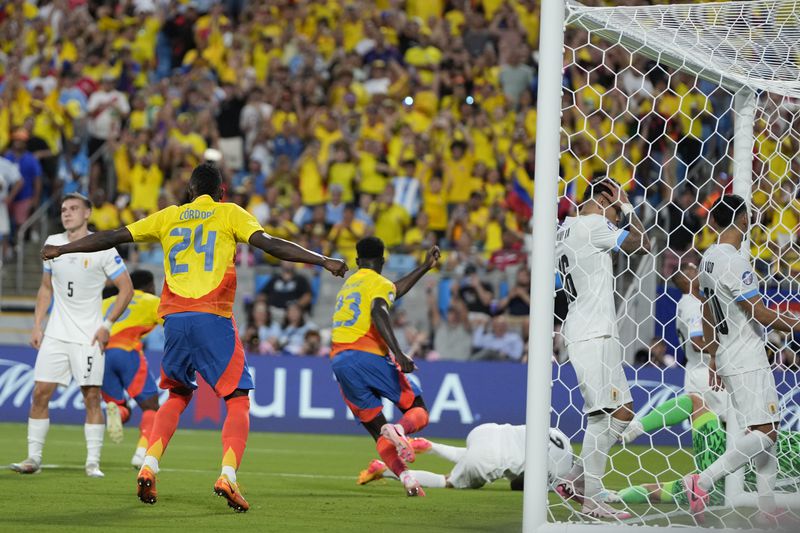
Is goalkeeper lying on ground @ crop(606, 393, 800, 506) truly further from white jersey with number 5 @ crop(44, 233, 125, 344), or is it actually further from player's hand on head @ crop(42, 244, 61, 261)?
white jersey with number 5 @ crop(44, 233, 125, 344)

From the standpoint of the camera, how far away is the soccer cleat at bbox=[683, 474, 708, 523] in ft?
25.7

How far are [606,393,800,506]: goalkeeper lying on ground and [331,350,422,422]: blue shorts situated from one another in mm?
1947

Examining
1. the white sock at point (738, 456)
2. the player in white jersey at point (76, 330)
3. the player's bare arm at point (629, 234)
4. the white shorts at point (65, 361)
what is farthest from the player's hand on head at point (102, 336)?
the white sock at point (738, 456)

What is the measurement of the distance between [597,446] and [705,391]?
7.25ft

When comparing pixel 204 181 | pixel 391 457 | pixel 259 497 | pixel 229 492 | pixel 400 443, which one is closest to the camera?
pixel 229 492

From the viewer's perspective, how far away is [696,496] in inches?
311

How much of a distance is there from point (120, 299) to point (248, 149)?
1075 cm

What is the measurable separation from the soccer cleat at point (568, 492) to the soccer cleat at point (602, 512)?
0.09 metres

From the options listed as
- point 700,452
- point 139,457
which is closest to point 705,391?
point 700,452

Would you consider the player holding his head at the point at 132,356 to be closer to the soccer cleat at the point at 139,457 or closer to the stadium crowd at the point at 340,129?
the soccer cleat at the point at 139,457

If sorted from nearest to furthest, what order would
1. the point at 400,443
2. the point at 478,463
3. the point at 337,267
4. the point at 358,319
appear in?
the point at 337,267
the point at 400,443
the point at 478,463
the point at 358,319

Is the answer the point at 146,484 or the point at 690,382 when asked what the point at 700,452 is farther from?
the point at 146,484

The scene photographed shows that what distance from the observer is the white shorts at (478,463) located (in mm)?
9273

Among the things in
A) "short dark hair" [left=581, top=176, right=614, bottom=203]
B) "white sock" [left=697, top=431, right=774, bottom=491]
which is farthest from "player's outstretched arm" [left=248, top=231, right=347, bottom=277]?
"white sock" [left=697, top=431, right=774, bottom=491]
